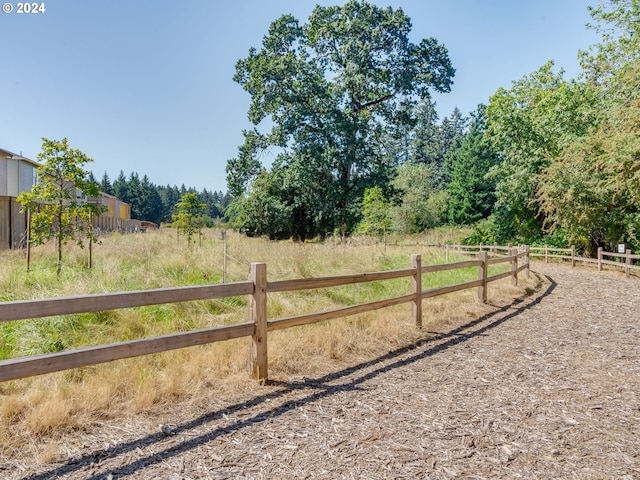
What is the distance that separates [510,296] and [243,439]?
8705mm

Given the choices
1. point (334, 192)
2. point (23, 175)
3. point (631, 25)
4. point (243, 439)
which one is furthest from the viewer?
point (334, 192)

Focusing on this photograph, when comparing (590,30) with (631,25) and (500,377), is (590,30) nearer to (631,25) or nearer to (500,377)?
(631,25)

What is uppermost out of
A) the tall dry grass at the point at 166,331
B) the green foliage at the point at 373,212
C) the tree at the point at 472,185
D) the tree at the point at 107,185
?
the tree at the point at 107,185

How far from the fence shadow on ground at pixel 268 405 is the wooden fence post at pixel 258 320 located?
9.6 inches

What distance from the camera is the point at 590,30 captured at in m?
20.2

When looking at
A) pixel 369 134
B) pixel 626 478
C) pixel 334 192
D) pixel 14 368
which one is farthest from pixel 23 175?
pixel 626 478

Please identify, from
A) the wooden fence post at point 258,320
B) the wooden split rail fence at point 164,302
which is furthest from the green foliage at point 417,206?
the wooden fence post at point 258,320

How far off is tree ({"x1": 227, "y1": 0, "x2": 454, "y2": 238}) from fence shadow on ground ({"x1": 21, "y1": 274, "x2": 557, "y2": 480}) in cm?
1946

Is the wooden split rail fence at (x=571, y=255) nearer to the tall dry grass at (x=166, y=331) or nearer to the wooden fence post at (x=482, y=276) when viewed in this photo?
the tall dry grass at (x=166, y=331)

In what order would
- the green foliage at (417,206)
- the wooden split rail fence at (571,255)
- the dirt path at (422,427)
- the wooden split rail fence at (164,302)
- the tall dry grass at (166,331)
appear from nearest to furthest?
1. the dirt path at (422,427)
2. the wooden split rail fence at (164,302)
3. the tall dry grass at (166,331)
4. the wooden split rail fence at (571,255)
5. the green foliage at (417,206)

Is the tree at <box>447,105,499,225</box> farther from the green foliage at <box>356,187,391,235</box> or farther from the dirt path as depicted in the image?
the dirt path

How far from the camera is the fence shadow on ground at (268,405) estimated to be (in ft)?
9.09

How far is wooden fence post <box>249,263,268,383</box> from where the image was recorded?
13.9ft

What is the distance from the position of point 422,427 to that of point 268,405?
140 centimetres
